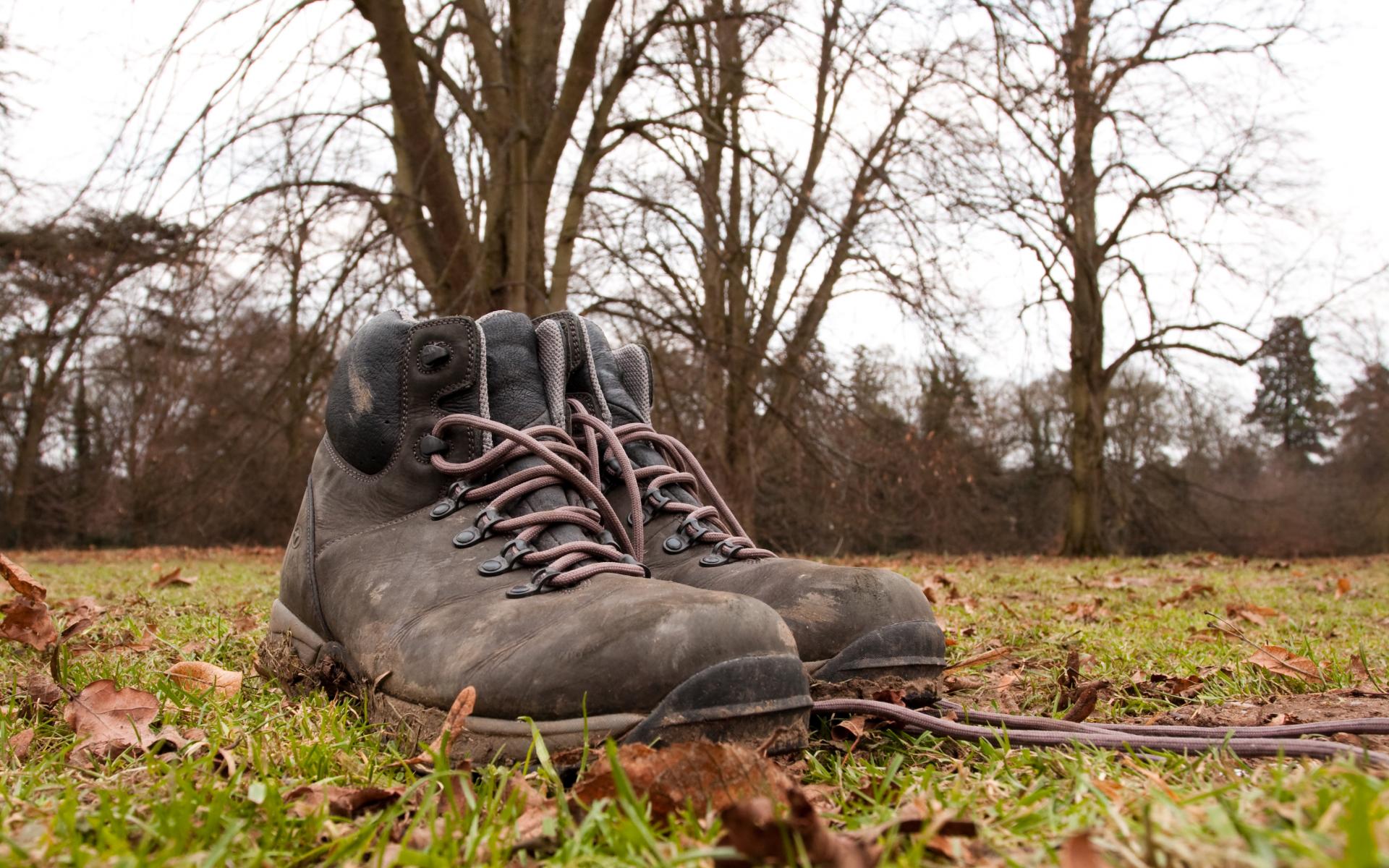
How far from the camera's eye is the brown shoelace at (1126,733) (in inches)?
50.8

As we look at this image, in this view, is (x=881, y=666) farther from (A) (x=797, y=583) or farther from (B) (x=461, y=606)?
(B) (x=461, y=606)

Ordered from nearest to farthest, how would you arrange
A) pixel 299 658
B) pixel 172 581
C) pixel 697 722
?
1. pixel 697 722
2. pixel 299 658
3. pixel 172 581

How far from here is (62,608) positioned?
3461 millimetres

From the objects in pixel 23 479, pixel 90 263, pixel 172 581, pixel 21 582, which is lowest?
pixel 172 581

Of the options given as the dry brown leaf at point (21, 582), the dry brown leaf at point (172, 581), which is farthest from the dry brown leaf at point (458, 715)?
the dry brown leaf at point (172, 581)

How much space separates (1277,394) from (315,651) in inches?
1265

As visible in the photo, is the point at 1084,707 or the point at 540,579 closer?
the point at 540,579

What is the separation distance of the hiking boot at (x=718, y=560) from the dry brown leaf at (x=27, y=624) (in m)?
1.46

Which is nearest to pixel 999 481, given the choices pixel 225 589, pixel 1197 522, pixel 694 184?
pixel 1197 522

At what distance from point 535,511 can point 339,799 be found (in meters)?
0.68

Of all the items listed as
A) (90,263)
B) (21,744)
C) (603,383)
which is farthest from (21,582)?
(90,263)

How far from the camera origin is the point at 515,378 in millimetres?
1943

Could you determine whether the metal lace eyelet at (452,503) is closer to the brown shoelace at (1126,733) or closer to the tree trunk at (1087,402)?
the brown shoelace at (1126,733)

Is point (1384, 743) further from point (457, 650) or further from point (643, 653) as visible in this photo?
point (457, 650)
